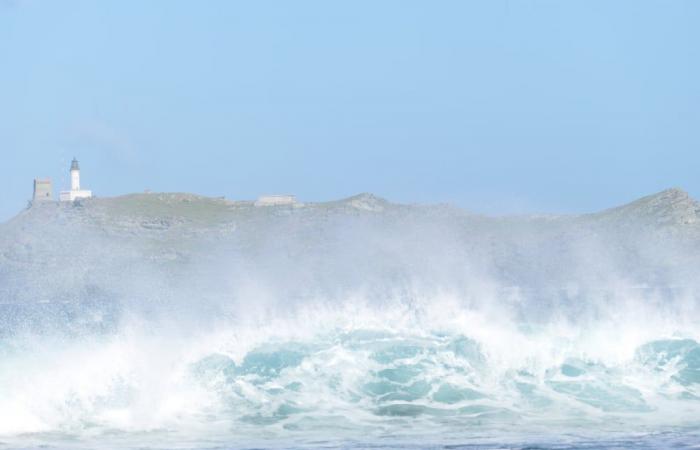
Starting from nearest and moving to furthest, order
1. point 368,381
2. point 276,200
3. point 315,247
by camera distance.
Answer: point 368,381 < point 315,247 < point 276,200

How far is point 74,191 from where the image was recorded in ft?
458

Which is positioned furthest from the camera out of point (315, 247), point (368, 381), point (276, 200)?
point (276, 200)

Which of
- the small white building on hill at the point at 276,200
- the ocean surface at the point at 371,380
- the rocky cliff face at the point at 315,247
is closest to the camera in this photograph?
the ocean surface at the point at 371,380

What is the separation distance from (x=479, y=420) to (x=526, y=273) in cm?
6910

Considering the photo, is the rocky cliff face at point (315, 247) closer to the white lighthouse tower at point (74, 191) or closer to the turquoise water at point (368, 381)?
the white lighthouse tower at point (74, 191)

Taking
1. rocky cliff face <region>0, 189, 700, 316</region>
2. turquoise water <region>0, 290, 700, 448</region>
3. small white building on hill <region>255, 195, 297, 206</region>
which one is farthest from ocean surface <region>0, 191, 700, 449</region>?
small white building on hill <region>255, 195, 297, 206</region>

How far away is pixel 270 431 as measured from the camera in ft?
64.2

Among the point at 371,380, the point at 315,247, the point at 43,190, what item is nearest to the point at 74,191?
the point at 43,190

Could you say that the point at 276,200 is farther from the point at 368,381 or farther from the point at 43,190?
the point at 368,381

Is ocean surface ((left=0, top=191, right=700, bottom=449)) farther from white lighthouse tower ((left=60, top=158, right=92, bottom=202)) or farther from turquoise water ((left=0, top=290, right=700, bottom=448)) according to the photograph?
white lighthouse tower ((left=60, top=158, right=92, bottom=202))

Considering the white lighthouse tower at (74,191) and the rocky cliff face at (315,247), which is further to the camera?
the white lighthouse tower at (74,191)

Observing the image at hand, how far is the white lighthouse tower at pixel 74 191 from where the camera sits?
138 m

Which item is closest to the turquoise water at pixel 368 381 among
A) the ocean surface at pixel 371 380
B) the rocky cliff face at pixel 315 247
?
the ocean surface at pixel 371 380

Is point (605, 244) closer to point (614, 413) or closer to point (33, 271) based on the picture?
point (33, 271)
